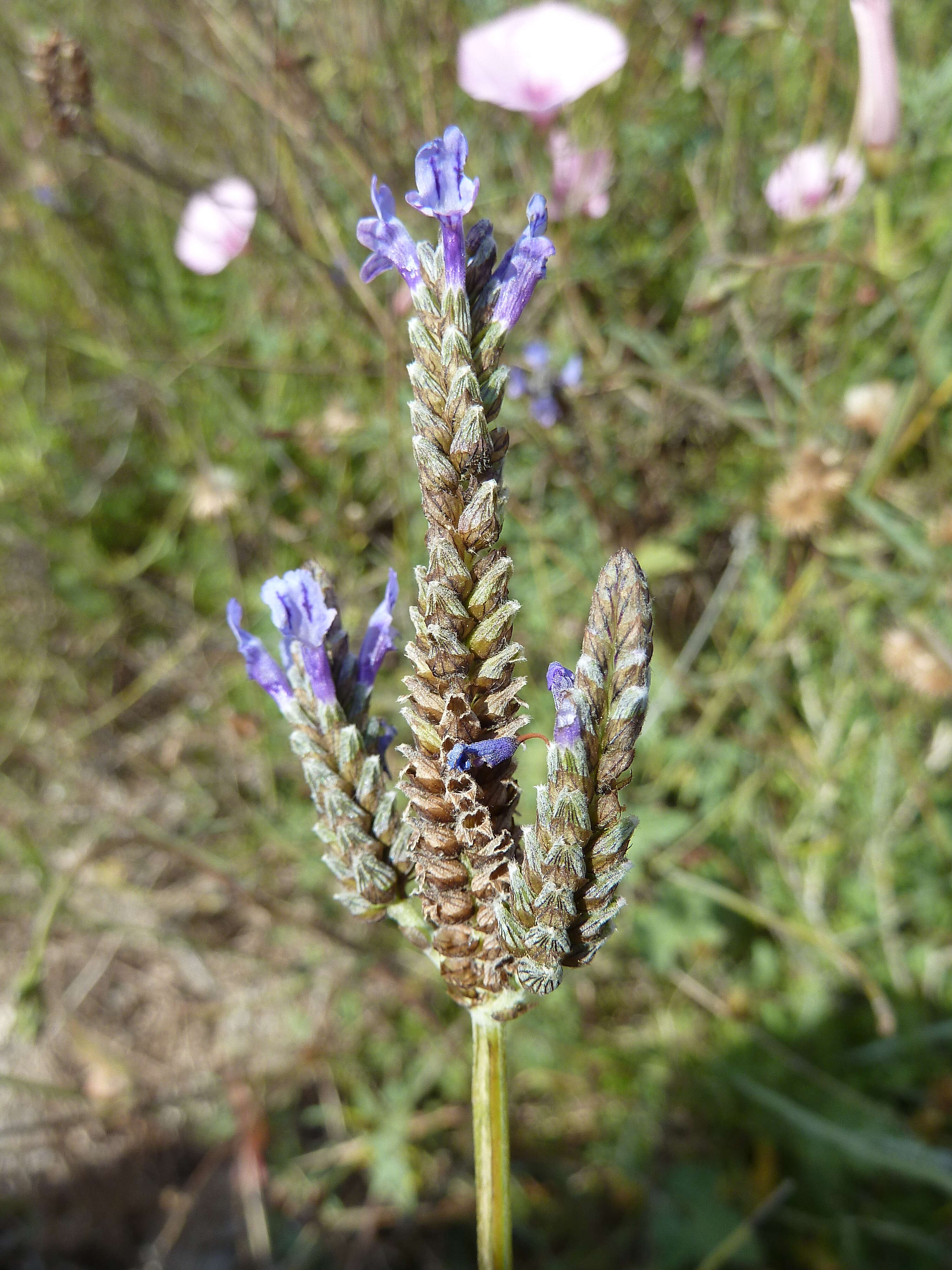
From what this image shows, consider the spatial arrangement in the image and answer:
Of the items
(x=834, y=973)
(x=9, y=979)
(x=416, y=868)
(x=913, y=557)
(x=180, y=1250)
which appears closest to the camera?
(x=416, y=868)

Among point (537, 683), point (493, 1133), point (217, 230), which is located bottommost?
point (493, 1133)

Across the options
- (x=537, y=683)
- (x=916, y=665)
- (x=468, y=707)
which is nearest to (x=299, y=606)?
(x=468, y=707)

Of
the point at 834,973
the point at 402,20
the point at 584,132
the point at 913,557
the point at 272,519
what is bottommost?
the point at 834,973

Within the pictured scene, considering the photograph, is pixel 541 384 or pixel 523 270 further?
pixel 541 384

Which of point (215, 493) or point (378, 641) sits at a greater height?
point (215, 493)

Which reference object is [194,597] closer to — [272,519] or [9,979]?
[272,519]

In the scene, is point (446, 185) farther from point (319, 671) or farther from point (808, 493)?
point (808, 493)

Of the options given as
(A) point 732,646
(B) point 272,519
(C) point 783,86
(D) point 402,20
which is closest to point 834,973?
(A) point 732,646
